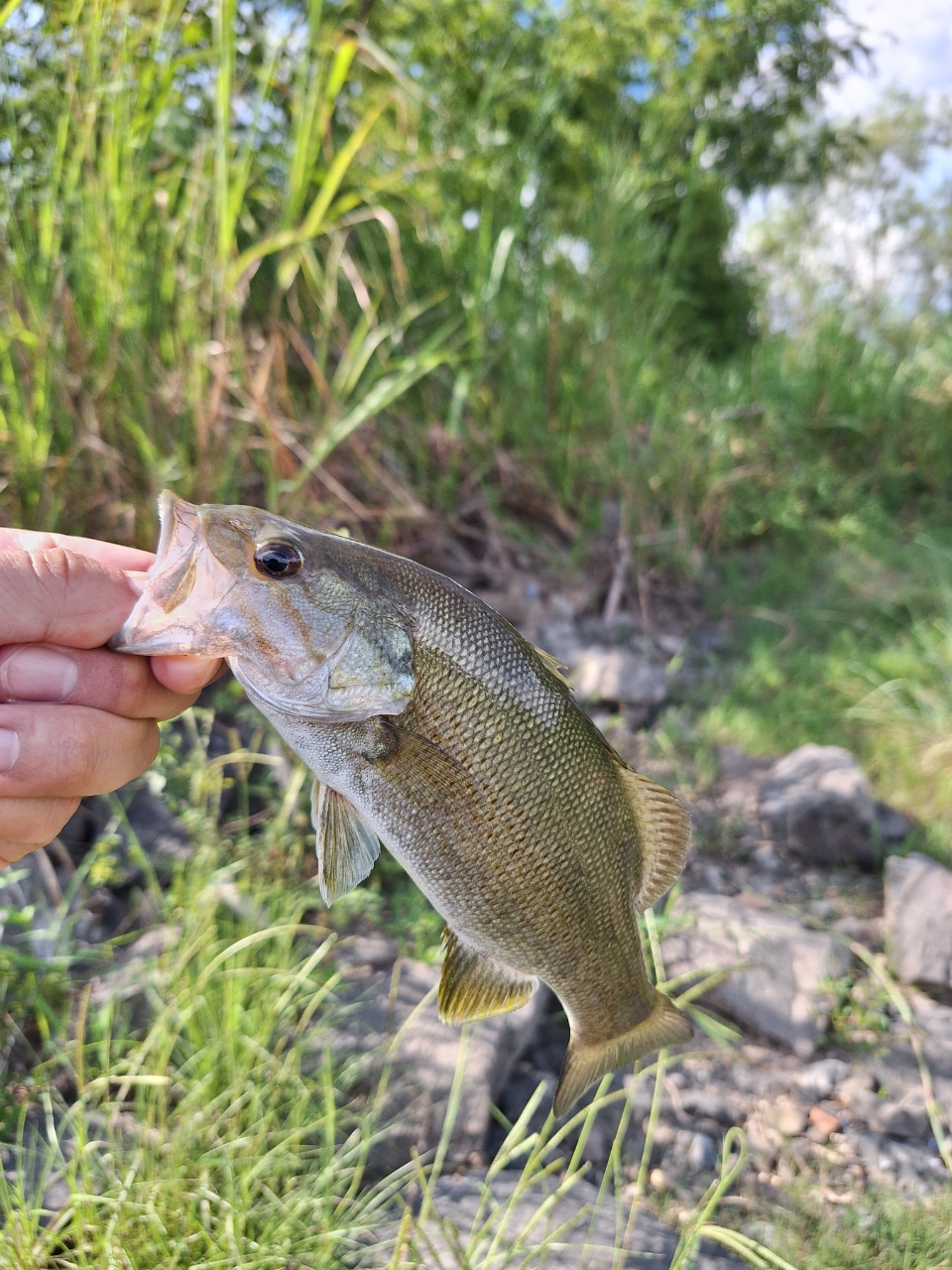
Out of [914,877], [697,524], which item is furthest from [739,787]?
[697,524]

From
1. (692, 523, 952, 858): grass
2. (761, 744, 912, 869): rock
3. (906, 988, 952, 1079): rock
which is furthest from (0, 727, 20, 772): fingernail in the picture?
(692, 523, 952, 858): grass

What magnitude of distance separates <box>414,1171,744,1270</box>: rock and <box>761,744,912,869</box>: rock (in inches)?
65.2

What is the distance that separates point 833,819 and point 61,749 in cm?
287

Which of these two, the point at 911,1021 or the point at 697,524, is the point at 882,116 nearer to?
the point at 697,524

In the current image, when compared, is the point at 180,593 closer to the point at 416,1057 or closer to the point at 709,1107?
the point at 416,1057

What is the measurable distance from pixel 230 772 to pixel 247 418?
128cm

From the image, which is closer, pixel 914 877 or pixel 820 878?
pixel 914 877

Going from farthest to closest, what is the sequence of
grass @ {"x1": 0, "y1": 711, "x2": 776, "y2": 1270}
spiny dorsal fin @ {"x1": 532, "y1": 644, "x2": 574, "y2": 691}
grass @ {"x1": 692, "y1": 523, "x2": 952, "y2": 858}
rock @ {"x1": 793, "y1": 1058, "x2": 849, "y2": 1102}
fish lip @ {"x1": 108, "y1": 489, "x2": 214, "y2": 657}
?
grass @ {"x1": 692, "y1": 523, "x2": 952, "y2": 858}
rock @ {"x1": 793, "y1": 1058, "x2": 849, "y2": 1102}
grass @ {"x1": 0, "y1": 711, "x2": 776, "y2": 1270}
spiny dorsal fin @ {"x1": 532, "y1": 644, "x2": 574, "y2": 691}
fish lip @ {"x1": 108, "y1": 489, "x2": 214, "y2": 657}

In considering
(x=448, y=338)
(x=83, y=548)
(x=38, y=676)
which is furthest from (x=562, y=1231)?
(x=448, y=338)

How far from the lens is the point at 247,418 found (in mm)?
3025

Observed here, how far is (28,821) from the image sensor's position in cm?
135

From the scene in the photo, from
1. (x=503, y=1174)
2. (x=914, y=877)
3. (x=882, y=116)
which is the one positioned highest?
(x=882, y=116)

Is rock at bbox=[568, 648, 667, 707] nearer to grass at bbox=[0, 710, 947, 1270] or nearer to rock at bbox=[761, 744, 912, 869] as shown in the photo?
rock at bbox=[761, 744, 912, 869]

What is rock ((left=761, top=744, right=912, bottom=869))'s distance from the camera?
3.25m
